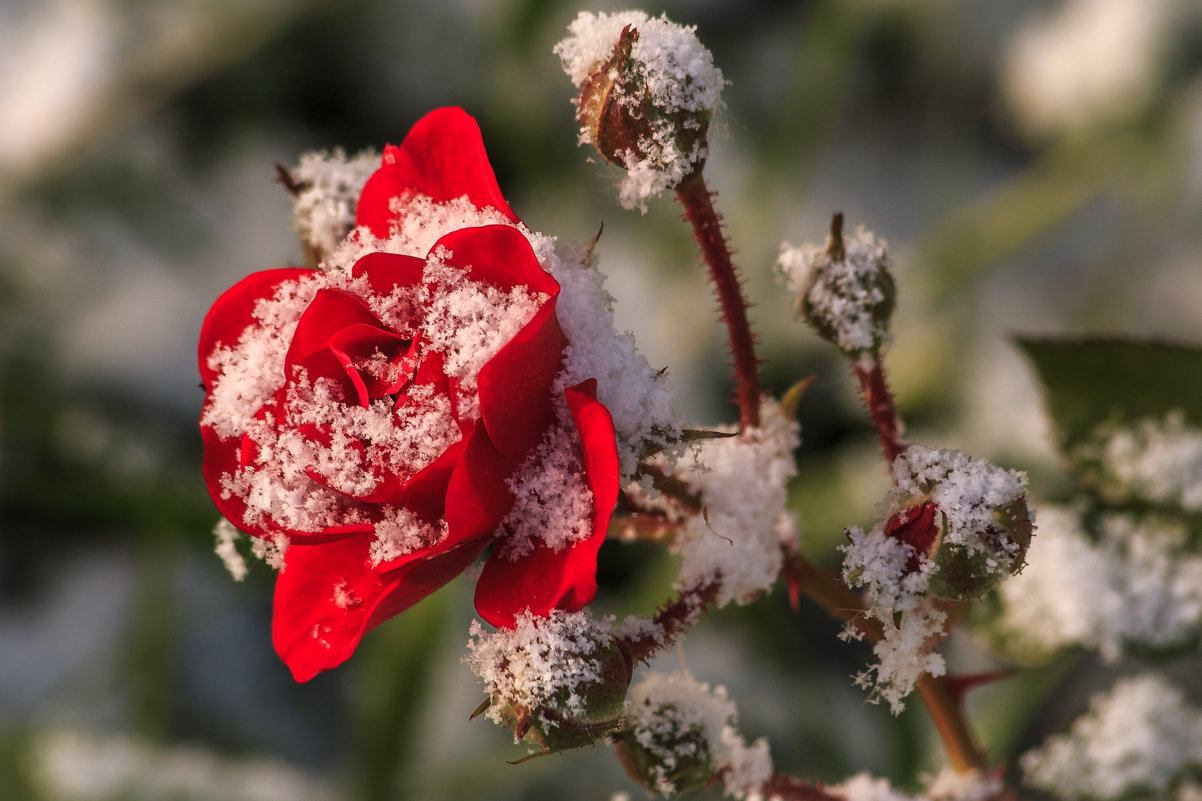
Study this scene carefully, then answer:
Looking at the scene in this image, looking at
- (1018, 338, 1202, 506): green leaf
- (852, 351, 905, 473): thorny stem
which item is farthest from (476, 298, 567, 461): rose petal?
(1018, 338, 1202, 506): green leaf

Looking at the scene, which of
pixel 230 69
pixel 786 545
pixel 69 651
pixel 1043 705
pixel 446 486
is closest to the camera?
pixel 446 486

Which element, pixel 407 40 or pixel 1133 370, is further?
pixel 407 40

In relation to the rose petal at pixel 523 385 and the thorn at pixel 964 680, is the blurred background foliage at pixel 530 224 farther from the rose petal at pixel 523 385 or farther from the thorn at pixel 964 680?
the rose petal at pixel 523 385

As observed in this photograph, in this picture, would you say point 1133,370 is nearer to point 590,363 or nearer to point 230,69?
point 590,363

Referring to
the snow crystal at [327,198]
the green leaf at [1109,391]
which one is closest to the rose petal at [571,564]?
the snow crystal at [327,198]

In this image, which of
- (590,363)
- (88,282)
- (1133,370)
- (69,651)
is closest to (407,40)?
(88,282)

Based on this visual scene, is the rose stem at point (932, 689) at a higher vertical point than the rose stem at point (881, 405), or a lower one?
lower

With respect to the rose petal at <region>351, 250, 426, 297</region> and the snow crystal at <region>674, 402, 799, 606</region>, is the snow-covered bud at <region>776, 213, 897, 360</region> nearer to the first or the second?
the snow crystal at <region>674, 402, 799, 606</region>
